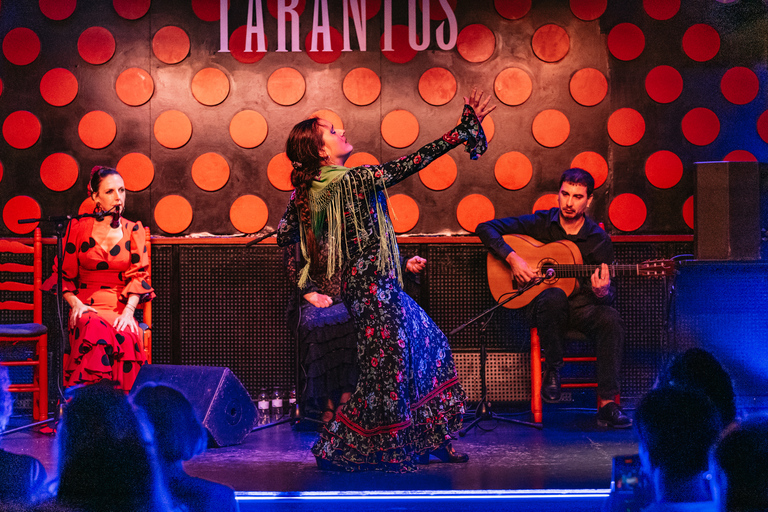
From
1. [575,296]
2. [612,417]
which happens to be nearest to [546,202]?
[575,296]

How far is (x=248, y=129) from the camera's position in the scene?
496 centimetres

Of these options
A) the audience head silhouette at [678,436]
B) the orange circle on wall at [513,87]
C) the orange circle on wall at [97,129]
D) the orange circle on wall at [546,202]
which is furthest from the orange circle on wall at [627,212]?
the orange circle on wall at [97,129]

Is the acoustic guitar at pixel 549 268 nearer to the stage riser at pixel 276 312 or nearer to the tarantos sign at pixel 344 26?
the stage riser at pixel 276 312

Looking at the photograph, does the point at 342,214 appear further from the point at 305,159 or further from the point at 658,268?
the point at 658,268

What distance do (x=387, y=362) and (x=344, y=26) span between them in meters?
3.10

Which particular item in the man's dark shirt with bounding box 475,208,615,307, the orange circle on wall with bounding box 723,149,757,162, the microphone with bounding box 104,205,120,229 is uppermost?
the orange circle on wall with bounding box 723,149,757,162

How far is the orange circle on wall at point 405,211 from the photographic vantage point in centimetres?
495

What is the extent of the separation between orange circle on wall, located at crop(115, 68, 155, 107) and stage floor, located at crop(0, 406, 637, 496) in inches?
98.5

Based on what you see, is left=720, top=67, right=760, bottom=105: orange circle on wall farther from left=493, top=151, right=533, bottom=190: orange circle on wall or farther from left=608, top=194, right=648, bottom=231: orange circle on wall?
left=493, top=151, right=533, bottom=190: orange circle on wall

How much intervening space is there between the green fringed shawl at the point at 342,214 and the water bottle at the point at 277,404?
2037 millimetres

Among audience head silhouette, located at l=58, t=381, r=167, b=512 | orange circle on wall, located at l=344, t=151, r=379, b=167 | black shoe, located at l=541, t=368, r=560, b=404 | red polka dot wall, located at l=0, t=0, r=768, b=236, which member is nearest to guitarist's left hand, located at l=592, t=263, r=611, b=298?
black shoe, located at l=541, t=368, r=560, b=404

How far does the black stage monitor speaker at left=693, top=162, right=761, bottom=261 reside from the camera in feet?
13.3

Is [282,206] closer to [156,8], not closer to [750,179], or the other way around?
[156,8]

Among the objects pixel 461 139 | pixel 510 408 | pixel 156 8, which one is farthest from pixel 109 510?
pixel 156 8
